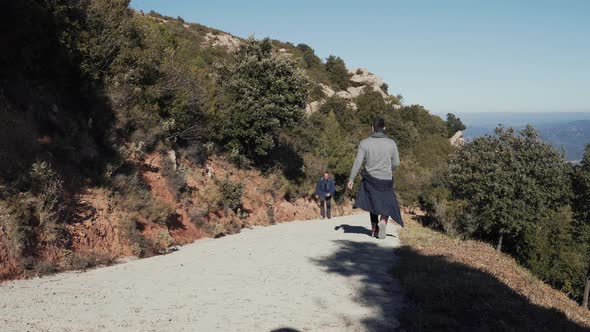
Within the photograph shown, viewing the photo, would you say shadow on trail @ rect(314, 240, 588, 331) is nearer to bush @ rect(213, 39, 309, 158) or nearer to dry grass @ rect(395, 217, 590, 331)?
dry grass @ rect(395, 217, 590, 331)

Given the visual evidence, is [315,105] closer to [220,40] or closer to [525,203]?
[220,40]

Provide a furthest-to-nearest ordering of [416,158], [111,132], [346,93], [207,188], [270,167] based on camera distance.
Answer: [346,93], [416,158], [270,167], [207,188], [111,132]

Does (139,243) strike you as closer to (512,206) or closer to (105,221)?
(105,221)

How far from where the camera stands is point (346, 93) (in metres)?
70.4

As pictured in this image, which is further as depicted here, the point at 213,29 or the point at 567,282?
the point at 213,29

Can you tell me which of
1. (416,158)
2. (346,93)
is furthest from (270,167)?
(346,93)

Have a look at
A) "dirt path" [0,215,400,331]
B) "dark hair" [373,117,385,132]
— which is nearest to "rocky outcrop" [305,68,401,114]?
"dark hair" [373,117,385,132]

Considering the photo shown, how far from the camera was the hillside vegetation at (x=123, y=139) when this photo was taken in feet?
27.7

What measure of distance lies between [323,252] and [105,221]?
482 centimetres

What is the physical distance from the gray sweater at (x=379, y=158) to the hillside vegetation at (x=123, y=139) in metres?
5.06

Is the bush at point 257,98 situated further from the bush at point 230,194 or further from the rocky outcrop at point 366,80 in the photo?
the rocky outcrop at point 366,80

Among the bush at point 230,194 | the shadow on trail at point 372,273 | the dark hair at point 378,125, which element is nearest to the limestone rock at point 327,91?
the bush at point 230,194

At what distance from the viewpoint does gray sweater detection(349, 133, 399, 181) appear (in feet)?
30.3

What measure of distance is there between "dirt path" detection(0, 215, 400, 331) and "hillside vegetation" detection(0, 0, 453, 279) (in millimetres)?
1343
